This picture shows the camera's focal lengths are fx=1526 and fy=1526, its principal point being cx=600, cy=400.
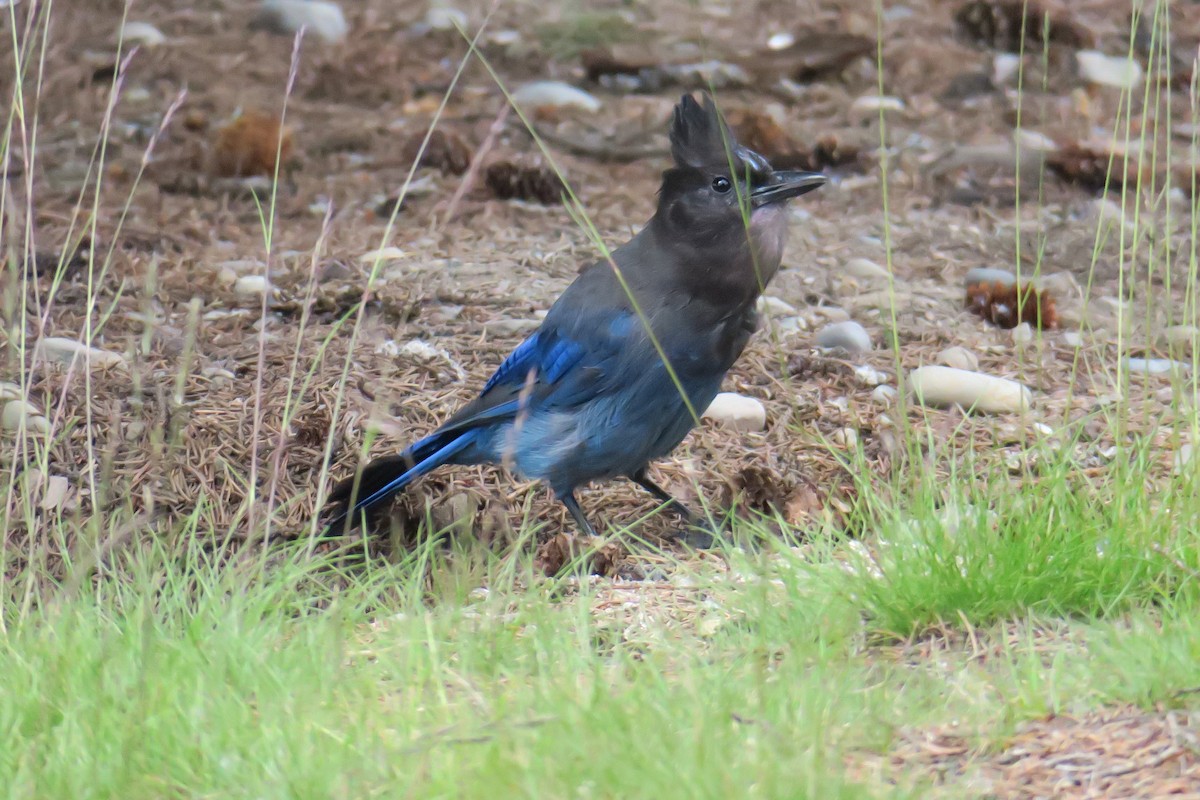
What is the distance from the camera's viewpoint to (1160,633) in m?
2.48

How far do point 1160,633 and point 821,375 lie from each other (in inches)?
80.6

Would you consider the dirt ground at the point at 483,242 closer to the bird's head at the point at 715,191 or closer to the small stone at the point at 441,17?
the small stone at the point at 441,17

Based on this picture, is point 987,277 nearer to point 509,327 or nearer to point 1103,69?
point 509,327

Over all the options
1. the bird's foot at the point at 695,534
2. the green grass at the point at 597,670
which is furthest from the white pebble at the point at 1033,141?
the green grass at the point at 597,670

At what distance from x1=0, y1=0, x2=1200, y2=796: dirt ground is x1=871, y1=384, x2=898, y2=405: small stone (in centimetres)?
5

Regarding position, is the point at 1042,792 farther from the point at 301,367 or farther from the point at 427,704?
the point at 301,367

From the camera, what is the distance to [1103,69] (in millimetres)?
7289

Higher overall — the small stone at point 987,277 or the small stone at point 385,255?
the small stone at point 385,255

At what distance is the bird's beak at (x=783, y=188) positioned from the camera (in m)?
3.63

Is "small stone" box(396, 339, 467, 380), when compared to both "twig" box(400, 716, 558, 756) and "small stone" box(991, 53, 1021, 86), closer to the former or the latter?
"twig" box(400, 716, 558, 756)

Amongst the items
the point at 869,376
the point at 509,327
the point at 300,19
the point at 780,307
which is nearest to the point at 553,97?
the point at 300,19

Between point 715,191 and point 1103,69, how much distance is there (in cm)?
423

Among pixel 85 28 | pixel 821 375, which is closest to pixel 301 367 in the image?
pixel 821 375

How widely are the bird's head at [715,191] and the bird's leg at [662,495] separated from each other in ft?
2.05
